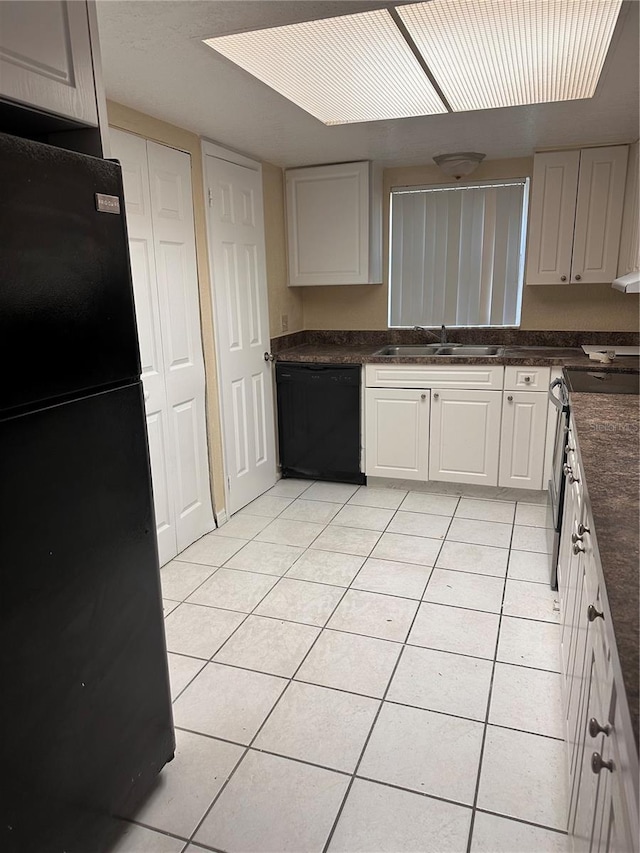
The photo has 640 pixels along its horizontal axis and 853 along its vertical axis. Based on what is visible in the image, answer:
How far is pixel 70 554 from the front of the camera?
1.29 meters

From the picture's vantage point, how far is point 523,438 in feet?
12.0

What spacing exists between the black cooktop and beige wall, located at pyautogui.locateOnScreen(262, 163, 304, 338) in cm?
198

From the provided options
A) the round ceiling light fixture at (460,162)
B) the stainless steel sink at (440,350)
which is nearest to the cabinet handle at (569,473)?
the stainless steel sink at (440,350)

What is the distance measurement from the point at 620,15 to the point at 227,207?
2.17m

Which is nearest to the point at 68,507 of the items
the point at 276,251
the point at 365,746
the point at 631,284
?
the point at 365,746

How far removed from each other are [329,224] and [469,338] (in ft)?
4.18

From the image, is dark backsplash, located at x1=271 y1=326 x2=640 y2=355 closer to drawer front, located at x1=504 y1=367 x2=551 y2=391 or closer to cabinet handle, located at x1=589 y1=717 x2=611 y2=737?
drawer front, located at x1=504 y1=367 x2=551 y2=391

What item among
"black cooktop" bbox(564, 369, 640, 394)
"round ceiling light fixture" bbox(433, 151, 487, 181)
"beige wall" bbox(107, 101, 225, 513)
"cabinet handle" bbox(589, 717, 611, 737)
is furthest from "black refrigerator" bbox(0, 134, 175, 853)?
"round ceiling light fixture" bbox(433, 151, 487, 181)

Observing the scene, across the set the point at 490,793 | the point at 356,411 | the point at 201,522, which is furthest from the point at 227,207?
the point at 490,793

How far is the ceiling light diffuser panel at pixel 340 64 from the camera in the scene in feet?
6.02

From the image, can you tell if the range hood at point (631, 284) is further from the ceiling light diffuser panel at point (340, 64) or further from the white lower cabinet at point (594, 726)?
the white lower cabinet at point (594, 726)

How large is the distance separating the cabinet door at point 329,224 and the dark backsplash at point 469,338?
1.61 feet

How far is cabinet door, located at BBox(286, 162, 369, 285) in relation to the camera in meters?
3.94

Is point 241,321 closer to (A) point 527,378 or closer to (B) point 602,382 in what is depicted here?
(A) point 527,378
